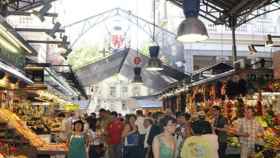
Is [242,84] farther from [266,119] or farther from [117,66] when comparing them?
[117,66]

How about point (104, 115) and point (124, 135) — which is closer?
point (124, 135)

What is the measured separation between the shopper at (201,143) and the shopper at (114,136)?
5675 millimetres

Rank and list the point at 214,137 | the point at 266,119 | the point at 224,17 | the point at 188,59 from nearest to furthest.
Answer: the point at 214,137 → the point at 266,119 → the point at 224,17 → the point at 188,59

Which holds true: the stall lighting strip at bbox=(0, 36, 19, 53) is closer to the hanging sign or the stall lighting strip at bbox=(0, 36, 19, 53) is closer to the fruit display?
the fruit display

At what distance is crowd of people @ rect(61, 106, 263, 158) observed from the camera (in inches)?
190

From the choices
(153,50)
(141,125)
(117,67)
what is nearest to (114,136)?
(141,125)

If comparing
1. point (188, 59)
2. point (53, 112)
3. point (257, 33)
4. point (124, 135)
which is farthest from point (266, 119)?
point (257, 33)

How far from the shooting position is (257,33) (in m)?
27.1

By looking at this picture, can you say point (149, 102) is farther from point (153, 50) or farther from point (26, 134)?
point (26, 134)

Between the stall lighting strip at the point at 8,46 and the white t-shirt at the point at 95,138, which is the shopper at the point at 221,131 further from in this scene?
the stall lighting strip at the point at 8,46

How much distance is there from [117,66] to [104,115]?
12.0 metres

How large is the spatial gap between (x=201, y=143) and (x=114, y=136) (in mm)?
A: 5915

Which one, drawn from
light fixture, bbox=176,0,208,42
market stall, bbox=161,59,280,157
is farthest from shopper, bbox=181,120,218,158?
market stall, bbox=161,59,280,157

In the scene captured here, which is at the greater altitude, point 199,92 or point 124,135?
point 199,92
